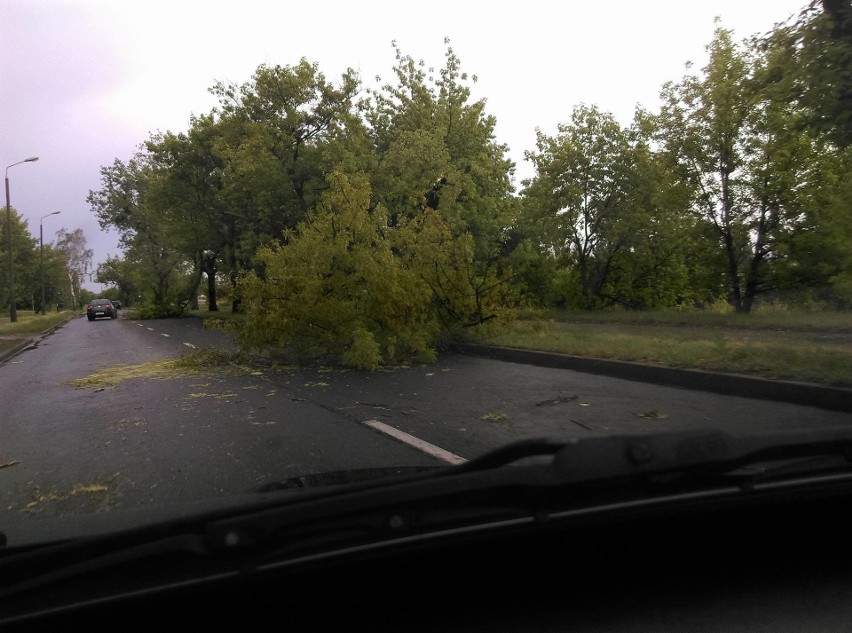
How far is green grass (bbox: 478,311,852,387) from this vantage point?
9.06m

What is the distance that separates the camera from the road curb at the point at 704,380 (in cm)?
764

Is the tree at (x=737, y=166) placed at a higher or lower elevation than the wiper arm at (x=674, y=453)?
higher

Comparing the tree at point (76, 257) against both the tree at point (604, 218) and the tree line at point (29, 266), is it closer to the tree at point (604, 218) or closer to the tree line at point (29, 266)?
the tree line at point (29, 266)

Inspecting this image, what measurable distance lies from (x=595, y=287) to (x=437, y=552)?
1198 inches

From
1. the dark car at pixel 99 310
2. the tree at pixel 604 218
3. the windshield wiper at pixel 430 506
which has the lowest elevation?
the dark car at pixel 99 310

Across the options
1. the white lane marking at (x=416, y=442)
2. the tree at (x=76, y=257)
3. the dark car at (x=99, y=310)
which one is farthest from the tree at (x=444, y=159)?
the tree at (x=76, y=257)

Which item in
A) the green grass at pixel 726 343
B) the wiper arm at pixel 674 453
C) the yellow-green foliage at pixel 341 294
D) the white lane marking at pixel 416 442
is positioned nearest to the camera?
the wiper arm at pixel 674 453

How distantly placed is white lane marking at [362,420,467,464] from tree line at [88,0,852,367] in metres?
4.95

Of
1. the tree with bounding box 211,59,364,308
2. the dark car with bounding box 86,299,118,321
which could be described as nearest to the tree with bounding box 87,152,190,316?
the dark car with bounding box 86,299,118,321

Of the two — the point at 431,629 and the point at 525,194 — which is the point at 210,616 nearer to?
the point at 431,629

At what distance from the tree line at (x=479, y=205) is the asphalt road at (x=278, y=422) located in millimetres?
2031

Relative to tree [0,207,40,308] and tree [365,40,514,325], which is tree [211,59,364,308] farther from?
tree [0,207,40,308]

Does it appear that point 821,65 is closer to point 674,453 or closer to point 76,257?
point 674,453

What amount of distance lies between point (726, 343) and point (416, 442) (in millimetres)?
7812
